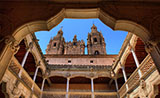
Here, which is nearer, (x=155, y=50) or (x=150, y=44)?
(x=155, y=50)

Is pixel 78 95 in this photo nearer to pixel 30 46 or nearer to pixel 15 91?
pixel 15 91

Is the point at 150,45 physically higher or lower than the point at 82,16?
lower

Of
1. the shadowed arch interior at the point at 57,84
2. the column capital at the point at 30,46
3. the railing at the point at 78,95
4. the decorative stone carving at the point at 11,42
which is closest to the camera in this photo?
the decorative stone carving at the point at 11,42

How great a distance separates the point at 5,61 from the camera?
277cm

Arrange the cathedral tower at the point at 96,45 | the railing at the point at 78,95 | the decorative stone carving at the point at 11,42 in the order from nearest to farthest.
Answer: the decorative stone carving at the point at 11,42 → the railing at the point at 78,95 → the cathedral tower at the point at 96,45

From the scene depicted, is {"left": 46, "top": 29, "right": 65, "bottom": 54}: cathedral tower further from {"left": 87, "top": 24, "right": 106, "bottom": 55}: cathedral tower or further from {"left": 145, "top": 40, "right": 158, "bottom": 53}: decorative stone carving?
{"left": 145, "top": 40, "right": 158, "bottom": 53}: decorative stone carving

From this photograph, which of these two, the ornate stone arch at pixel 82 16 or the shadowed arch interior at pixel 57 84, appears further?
the shadowed arch interior at pixel 57 84

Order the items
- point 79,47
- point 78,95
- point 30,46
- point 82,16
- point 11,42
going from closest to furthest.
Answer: point 11,42 < point 82,16 < point 30,46 < point 78,95 < point 79,47

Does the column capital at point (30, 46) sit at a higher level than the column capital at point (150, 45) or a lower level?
higher

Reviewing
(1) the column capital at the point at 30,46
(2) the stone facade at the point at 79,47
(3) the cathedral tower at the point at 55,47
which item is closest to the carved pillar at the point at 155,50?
(1) the column capital at the point at 30,46

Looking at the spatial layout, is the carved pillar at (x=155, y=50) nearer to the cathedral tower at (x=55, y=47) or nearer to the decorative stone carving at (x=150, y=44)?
the decorative stone carving at (x=150, y=44)

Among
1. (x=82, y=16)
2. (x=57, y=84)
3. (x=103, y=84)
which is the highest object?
(x=57, y=84)

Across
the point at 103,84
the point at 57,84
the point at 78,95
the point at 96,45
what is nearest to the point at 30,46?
the point at 78,95

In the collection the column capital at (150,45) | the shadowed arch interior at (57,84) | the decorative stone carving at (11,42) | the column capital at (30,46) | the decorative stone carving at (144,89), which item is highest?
the column capital at (30,46)
